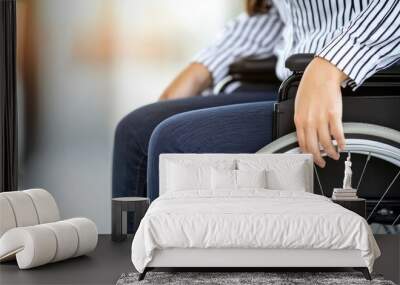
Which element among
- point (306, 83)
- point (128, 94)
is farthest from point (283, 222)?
point (128, 94)

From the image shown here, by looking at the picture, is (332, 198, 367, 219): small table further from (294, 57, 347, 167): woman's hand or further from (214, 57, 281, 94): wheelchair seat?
(214, 57, 281, 94): wheelchair seat

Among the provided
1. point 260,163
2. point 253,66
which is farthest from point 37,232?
point 253,66

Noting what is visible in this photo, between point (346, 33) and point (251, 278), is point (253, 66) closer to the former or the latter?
point (346, 33)

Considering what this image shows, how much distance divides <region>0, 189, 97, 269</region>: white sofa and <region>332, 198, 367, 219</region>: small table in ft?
2.90

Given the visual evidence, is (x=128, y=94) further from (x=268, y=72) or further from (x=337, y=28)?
(x=337, y=28)

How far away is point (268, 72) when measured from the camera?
357 centimetres

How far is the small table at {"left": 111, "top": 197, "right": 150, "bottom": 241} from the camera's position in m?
3.08

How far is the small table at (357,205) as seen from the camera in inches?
112

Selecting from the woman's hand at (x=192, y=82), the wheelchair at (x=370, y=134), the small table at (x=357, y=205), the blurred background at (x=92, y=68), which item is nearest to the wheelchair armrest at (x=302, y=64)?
the wheelchair at (x=370, y=134)

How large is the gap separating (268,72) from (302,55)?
2.42 feet

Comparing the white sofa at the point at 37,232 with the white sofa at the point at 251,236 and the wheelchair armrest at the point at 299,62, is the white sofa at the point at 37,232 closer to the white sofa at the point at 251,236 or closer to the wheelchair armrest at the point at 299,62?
the white sofa at the point at 251,236

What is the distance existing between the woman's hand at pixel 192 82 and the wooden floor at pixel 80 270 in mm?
976

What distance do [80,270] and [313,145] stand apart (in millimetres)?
932

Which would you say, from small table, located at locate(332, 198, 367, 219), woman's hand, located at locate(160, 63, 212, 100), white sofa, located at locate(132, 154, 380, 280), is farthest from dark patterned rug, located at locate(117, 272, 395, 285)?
woman's hand, located at locate(160, 63, 212, 100)
